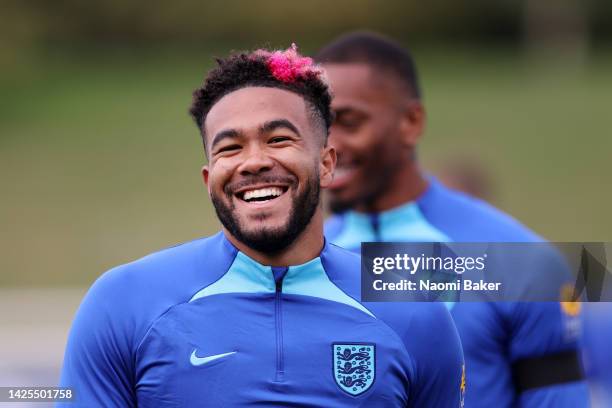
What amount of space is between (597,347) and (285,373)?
3171 millimetres

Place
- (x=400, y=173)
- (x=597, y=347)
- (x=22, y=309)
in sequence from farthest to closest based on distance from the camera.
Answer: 1. (x=22, y=309)
2. (x=597, y=347)
3. (x=400, y=173)

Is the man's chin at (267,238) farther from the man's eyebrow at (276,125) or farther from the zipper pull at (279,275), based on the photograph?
the man's eyebrow at (276,125)

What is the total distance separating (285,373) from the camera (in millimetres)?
2904

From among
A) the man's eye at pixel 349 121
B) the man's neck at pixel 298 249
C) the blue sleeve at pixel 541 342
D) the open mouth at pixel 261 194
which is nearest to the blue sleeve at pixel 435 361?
the man's neck at pixel 298 249

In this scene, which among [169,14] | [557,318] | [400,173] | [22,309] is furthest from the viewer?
[169,14]

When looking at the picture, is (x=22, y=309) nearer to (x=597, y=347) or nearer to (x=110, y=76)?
(x=597, y=347)

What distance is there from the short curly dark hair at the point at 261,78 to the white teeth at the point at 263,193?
0.78 ft

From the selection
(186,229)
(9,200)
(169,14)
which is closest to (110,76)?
(169,14)

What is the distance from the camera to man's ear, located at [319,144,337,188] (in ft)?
10.1

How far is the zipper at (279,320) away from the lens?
2.91 m

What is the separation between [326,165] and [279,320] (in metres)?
0.43

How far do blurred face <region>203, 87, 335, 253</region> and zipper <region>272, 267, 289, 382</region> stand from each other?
62 mm

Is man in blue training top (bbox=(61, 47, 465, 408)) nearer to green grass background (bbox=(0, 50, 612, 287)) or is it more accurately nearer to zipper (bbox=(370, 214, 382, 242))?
zipper (bbox=(370, 214, 382, 242))

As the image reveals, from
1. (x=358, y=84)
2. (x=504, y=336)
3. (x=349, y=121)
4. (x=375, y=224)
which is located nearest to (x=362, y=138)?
(x=349, y=121)
